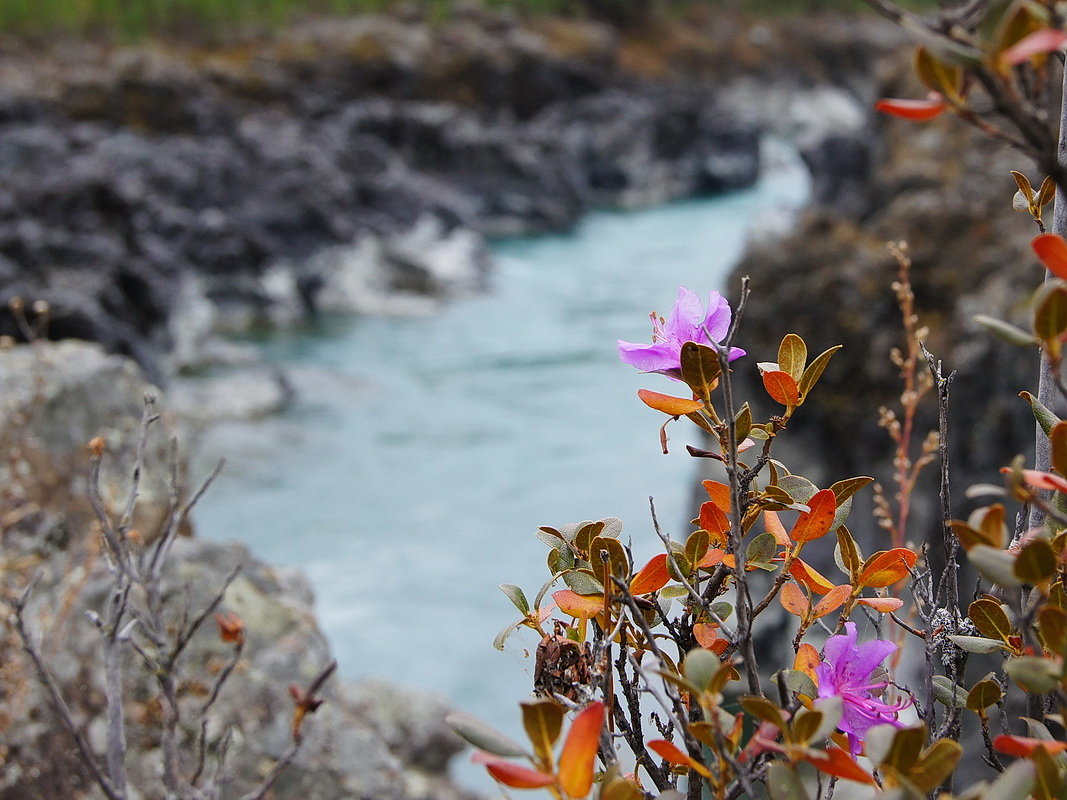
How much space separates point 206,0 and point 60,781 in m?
26.5

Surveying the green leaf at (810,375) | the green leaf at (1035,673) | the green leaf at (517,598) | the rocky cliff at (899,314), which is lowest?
the rocky cliff at (899,314)

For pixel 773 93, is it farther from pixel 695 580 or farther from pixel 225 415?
pixel 695 580

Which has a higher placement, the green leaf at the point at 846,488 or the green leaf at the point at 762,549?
the green leaf at the point at 846,488

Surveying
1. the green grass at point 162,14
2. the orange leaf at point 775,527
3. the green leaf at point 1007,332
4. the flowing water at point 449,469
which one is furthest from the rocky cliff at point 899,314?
the green grass at point 162,14

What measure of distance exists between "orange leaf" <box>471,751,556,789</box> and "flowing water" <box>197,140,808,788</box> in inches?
90.7

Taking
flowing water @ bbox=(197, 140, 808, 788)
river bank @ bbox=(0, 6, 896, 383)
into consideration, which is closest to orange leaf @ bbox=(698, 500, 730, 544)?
flowing water @ bbox=(197, 140, 808, 788)

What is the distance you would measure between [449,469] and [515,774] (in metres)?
6.10

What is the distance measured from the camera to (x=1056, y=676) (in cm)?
50

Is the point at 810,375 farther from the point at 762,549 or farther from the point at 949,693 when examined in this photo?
the point at 949,693

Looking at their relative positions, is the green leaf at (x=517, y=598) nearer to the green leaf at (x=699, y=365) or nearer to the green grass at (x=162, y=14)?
the green leaf at (x=699, y=365)

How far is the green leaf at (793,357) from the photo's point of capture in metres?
0.69

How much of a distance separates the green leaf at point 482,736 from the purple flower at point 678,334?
0.25 metres

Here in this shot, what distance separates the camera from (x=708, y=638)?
0.70 meters

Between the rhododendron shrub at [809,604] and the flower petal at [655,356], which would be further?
the flower petal at [655,356]
